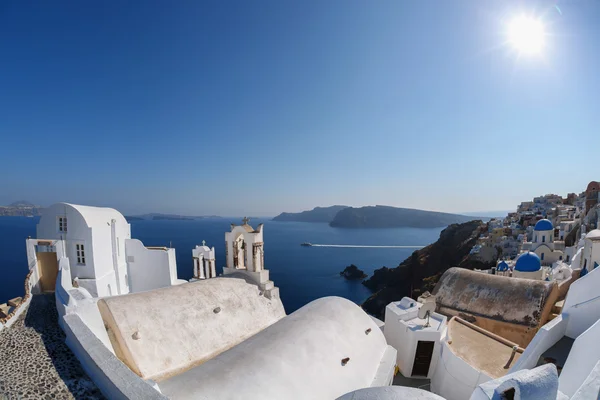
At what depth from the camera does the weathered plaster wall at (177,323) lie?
6.14 meters

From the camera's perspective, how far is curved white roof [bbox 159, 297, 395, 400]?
5.21 metres

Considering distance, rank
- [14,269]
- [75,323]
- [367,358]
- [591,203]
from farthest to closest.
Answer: [14,269], [591,203], [367,358], [75,323]

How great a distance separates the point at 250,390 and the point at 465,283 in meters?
12.8

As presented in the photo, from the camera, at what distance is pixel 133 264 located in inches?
598

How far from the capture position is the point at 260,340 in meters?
6.94

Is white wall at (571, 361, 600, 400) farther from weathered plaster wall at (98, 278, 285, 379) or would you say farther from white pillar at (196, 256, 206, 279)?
white pillar at (196, 256, 206, 279)

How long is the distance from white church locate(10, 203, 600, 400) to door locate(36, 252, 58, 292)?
0.04 m

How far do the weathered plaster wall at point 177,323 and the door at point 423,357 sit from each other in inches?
218

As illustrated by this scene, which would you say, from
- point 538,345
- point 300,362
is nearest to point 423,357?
point 538,345

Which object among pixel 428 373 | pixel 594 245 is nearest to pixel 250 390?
pixel 428 373

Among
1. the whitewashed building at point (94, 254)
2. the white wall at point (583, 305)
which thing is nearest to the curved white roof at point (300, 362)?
the white wall at point (583, 305)

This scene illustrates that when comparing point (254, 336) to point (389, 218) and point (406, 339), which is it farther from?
point (389, 218)

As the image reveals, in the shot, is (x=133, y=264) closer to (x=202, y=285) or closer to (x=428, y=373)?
(x=202, y=285)

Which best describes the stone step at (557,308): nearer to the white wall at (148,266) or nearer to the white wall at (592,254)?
the white wall at (592,254)
